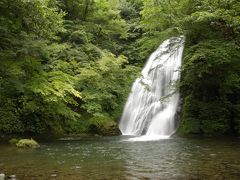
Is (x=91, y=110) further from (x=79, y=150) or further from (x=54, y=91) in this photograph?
(x=79, y=150)

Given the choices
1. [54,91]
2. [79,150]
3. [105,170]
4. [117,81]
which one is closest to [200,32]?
[117,81]

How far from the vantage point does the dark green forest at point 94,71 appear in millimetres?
15711

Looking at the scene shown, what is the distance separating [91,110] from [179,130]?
5.40 m

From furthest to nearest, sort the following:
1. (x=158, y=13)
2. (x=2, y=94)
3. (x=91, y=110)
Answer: (x=91, y=110) → (x=158, y=13) → (x=2, y=94)

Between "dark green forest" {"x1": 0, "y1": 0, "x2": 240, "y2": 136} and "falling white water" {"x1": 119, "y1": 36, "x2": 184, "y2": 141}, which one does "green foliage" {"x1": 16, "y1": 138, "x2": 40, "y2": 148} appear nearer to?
"dark green forest" {"x1": 0, "y1": 0, "x2": 240, "y2": 136}

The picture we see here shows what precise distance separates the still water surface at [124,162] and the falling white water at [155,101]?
6.35 meters

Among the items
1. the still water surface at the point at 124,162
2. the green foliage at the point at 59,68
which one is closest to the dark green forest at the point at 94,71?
the green foliage at the point at 59,68

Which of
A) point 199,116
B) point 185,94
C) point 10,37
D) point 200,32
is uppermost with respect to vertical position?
point 200,32

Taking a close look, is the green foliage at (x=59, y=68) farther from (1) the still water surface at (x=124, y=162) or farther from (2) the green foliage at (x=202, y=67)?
(2) the green foliage at (x=202, y=67)

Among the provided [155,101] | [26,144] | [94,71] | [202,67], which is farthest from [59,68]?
[202,67]

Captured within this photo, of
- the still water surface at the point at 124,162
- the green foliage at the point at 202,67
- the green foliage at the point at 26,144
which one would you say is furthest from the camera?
the green foliage at the point at 202,67

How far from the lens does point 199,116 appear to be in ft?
71.4

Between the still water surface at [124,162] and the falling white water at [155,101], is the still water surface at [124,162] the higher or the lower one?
the lower one

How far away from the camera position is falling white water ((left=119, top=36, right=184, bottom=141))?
22.0m
